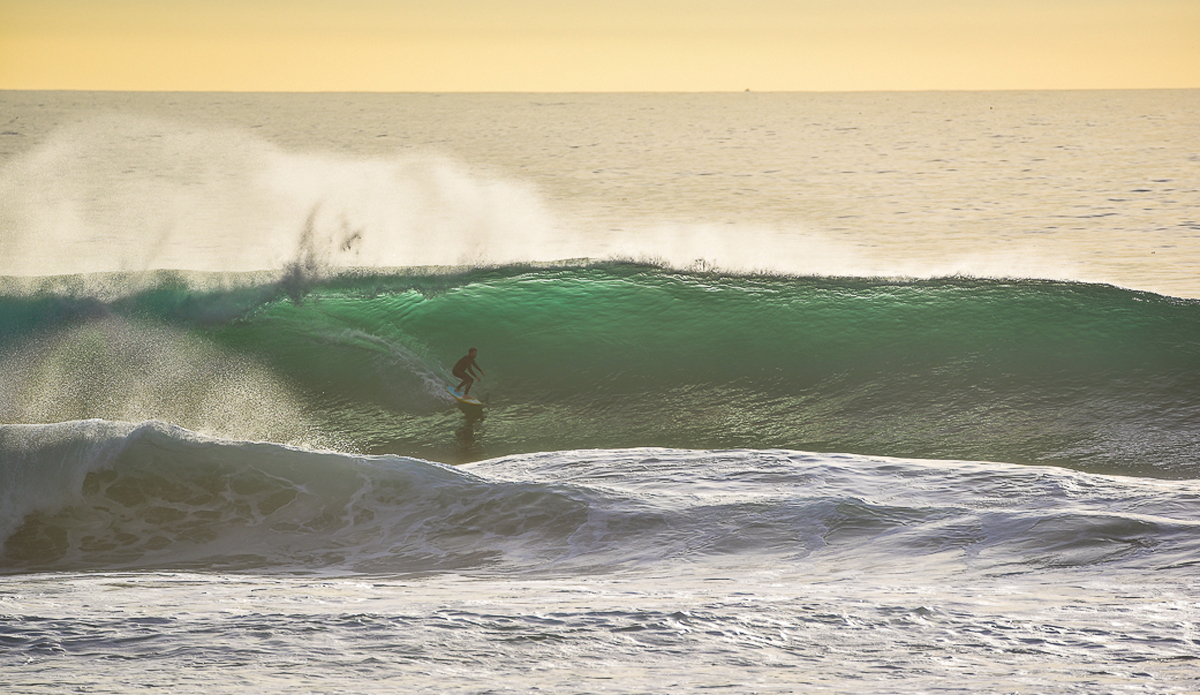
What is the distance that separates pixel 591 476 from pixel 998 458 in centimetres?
382

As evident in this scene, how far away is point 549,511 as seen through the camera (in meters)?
7.16

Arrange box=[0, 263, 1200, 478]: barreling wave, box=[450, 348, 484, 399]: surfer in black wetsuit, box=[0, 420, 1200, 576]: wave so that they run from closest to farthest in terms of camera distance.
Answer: box=[0, 420, 1200, 576]: wave, box=[0, 263, 1200, 478]: barreling wave, box=[450, 348, 484, 399]: surfer in black wetsuit

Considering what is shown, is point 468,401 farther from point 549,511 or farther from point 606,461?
point 549,511

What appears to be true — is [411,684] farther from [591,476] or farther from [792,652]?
[591,476]

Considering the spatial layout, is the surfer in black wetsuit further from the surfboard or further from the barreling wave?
the barreling wave

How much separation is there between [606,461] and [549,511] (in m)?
1.57

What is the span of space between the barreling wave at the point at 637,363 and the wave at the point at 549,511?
184cm

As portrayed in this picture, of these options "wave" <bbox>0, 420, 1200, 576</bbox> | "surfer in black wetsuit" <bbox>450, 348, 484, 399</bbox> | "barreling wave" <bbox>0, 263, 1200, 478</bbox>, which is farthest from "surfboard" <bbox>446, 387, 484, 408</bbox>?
"wave" <bbox>0, 420, 1200, 576</bbox>

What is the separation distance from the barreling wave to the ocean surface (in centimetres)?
6

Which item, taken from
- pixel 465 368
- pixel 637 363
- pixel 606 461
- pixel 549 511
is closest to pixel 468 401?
pixel 465 368

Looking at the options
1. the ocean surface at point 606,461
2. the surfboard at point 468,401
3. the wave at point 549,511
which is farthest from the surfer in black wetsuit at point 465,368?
the wave at point 549,511

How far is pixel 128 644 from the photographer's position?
4.43 metres

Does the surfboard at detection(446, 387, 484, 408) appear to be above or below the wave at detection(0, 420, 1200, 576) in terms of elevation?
above

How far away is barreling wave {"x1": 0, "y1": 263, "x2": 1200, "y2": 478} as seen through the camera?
10.4 metres
